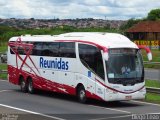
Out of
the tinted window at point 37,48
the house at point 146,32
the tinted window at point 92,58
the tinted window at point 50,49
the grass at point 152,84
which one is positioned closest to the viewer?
the tinted window at point 92,58

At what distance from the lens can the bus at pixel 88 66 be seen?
20.3 meters

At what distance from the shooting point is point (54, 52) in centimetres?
2419

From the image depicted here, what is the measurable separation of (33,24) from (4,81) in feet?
312

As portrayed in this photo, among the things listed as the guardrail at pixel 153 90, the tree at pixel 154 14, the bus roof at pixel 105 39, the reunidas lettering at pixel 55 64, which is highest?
the tree at pixel 154 14

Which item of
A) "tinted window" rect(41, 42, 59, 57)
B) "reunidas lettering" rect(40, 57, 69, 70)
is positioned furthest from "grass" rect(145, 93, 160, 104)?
"tinted window" rect(41, 42, 59, 57)

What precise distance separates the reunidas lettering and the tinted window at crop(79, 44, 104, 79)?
1.48 meters

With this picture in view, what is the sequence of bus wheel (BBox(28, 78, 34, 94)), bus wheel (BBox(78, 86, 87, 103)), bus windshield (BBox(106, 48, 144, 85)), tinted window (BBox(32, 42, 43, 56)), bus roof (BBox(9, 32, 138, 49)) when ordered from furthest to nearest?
bus wheel (BBox(28, 78, 34, 94)) → tinted window (BBox(32, 42, 43, 56)) → bus wheel (BBox(78, 86, 87, 103)) → bus roof (BBox(9, 32, 138, 49)) → bus windshield (BBox(106, 48, 144, 85))

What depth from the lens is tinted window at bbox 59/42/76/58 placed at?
890 inches

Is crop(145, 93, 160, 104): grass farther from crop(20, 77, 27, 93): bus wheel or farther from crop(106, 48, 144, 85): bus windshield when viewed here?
crop(20, 77, 27, 93): bus wheel

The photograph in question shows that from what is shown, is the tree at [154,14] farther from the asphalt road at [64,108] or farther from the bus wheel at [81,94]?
the bus wheel at [81,94]

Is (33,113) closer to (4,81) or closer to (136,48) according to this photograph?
(136,48)

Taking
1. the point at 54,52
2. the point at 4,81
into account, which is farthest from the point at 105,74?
the point at 4,81

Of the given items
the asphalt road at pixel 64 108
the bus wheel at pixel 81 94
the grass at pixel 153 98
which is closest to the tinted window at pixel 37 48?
the asphalt road at pixel 64 108

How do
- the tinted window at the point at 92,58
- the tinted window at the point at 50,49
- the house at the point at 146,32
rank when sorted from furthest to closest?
the house at the point at 146,32
the tinted window at the point at 50,49
the tinted window at the point at 92,58
